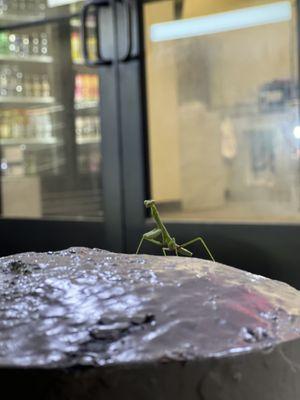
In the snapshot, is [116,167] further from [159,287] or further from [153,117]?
[159,287]

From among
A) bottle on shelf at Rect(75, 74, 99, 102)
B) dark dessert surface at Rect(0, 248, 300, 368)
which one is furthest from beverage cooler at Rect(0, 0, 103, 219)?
dark dessert surface at Rect(0, 248, 300, 368)

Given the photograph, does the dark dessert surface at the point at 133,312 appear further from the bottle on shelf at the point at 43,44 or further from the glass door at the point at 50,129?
the bottle on shelf at the point at 43,44

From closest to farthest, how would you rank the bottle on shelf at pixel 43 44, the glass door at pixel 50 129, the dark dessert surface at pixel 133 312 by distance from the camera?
1. the dark dessert surface at pixel 133 312
2. the glass door at pixel 50 129
3. the bottle on shelf at pixel 43 44

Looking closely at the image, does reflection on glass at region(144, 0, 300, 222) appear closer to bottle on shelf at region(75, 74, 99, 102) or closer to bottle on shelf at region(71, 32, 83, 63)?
bottle on shelf at region(75, 74, 99, 102)

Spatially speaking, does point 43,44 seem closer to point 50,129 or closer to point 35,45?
point 35,45

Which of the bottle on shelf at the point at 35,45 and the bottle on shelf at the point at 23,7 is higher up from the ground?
the bottle on shelf at the point at 23,7

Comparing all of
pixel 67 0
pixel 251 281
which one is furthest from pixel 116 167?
pixel 251 281

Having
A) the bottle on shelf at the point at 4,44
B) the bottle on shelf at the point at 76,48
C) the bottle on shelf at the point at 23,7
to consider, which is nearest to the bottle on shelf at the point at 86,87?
the bottle on shelf at the point at 76,48
